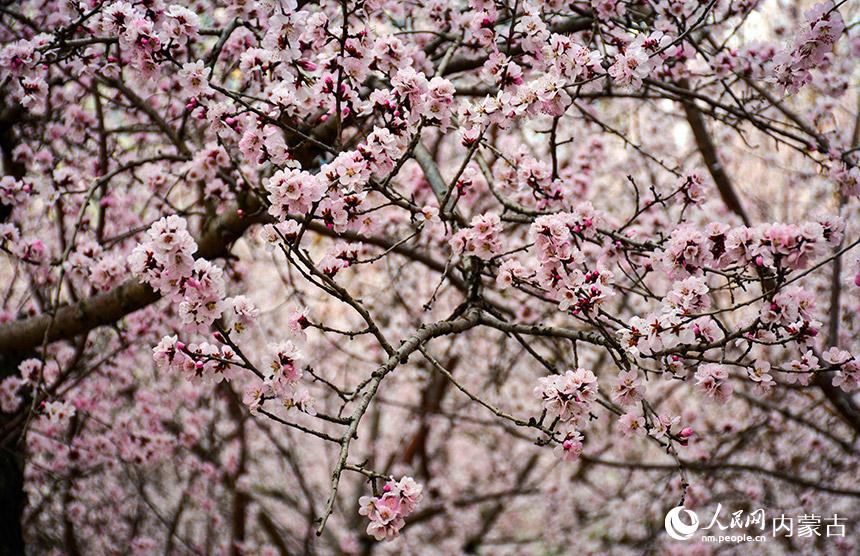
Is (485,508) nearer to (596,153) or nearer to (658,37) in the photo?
(596,153)

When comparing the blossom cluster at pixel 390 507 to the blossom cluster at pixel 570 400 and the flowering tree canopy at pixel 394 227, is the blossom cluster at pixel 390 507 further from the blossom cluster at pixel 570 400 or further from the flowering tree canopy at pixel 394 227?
the blossom cluster at pixel 570 400

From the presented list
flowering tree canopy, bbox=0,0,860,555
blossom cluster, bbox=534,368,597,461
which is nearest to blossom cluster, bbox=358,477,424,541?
flowering tree canopy, bbox=0,0,860,555

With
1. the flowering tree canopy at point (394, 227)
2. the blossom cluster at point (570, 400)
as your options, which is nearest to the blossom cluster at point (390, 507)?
the flowering tree canopy at point (394, 227)

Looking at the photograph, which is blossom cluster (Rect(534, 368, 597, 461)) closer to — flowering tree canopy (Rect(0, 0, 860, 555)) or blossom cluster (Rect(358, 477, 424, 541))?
flowering tree canopy (Rect(0, 0, 860, 555))

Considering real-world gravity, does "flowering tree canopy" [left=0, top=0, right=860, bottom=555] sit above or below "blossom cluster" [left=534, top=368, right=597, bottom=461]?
above

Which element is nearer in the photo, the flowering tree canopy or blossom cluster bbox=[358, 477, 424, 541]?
blossom cluster bbox=[358, 477, 424, 541]

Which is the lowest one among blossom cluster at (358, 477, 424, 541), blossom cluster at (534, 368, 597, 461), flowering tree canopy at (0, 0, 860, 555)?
blossom cluster at (358, 477, 424, 541)

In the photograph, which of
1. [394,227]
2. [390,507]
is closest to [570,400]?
[390,507]

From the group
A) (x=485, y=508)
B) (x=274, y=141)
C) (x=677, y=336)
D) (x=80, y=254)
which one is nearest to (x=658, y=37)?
(x=677, y=336)

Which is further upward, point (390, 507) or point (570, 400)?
point (570, 400)

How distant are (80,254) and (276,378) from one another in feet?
6.24

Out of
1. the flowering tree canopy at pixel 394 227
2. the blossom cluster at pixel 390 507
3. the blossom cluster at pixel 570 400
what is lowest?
the blossom cluster at pixel 390 507

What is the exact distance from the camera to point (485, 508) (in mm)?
8250

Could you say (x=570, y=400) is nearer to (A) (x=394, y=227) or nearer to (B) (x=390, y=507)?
(B) (x=390, y=507)
